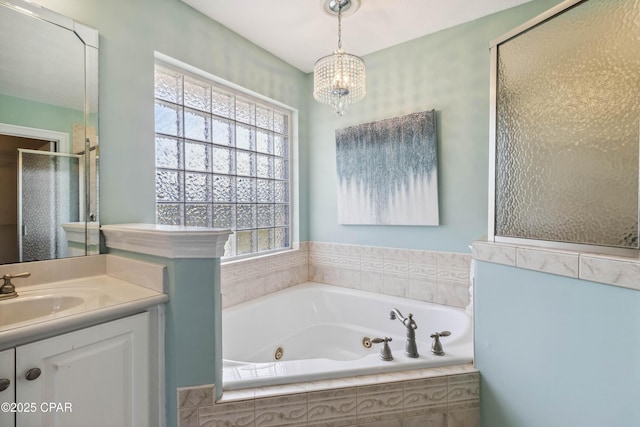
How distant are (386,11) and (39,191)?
2.26 meters

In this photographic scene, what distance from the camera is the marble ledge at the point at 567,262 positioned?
3.12ft

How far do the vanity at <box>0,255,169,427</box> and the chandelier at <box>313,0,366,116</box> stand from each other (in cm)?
138

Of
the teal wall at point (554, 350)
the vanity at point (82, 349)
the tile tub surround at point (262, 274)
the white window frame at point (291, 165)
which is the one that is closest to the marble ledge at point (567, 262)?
the teal wall at point (554, 350)

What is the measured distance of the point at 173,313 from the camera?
1136 millimetres

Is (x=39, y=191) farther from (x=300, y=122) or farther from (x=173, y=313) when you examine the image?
(x=300, y=122)

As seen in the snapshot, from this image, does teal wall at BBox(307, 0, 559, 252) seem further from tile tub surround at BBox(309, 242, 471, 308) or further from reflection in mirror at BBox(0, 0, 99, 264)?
reflection in mirror at BBox(0, 0, 99, 264)

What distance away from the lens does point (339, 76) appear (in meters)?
1.73

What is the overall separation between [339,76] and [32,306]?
1831mm

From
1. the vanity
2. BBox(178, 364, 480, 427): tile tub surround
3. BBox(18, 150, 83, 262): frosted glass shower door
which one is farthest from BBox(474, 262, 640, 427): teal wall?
BBox(18, 150, 83, 262): frosted glass shower door

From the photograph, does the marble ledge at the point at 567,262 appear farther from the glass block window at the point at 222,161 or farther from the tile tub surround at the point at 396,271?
the glass block window at the point at 222,161

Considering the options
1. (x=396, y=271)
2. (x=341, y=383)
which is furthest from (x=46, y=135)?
(x=396, y=271)

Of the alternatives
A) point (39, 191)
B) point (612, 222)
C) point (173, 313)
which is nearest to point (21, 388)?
point (173, 313)

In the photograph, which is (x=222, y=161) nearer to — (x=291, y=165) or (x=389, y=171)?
(x=291, y=165)

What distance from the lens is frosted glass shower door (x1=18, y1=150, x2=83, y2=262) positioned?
129cm
